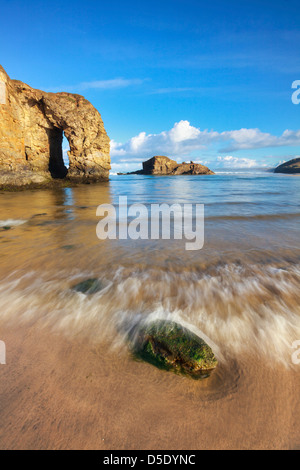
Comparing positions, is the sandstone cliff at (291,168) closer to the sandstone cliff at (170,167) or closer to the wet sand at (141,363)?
the sandstone cliff at (170,167)

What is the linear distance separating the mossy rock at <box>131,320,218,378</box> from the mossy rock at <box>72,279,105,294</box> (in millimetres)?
995

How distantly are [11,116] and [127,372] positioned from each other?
2097 cm

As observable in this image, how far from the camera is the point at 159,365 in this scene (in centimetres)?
154

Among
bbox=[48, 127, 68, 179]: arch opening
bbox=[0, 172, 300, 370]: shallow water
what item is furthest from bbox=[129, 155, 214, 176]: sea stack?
bbox=[0, 172, 300, 370]: shallow water

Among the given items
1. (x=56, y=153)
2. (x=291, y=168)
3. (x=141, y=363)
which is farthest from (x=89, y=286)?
(x=291, y=168)

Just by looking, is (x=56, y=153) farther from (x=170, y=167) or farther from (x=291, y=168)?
(x=291, y=168)

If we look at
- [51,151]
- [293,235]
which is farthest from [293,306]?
[51,151]

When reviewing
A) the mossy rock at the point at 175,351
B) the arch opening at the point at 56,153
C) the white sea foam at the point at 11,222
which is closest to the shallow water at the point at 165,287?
the mossy rock at the point at 175,351

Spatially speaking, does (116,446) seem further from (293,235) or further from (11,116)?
(11,116)

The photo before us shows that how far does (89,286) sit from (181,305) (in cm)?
118

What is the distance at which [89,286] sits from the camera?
2.67 metres

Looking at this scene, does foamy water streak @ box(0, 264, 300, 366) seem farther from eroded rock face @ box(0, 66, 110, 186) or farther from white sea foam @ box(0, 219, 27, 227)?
eroded rock face @ box(0, 66, 110, 186)

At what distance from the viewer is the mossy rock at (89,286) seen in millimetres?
2578

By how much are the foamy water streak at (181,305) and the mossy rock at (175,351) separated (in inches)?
7.6
